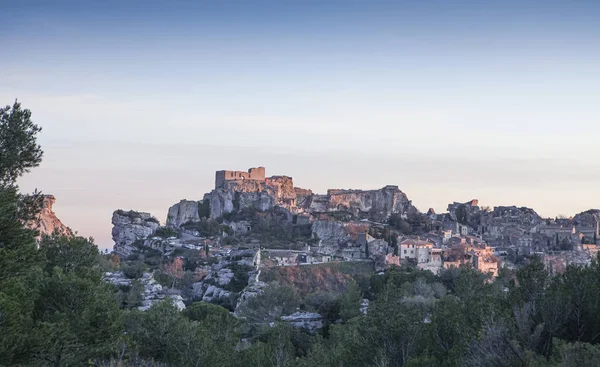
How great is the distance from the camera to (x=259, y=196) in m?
92.6

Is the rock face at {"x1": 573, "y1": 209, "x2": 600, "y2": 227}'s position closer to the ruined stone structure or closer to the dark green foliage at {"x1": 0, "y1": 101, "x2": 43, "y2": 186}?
the ruined stone structure

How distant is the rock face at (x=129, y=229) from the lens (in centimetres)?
8012

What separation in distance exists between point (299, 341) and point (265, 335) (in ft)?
6.34

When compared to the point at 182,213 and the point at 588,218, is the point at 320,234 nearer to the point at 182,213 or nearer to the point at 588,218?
the point at 182,213

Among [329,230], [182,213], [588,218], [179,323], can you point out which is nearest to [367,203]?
[329,230]

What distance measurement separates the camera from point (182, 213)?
306 ft

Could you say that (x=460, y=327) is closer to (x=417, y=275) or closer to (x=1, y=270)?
(x=1, y=270)

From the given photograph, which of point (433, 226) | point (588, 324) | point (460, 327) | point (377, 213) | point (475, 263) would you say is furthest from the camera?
point (377, 213)

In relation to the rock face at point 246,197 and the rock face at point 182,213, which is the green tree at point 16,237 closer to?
the rock face at point 246,197

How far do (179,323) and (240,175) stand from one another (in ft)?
254

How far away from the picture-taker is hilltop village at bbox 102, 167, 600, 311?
2714 inches

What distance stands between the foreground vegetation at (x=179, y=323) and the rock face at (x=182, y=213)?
60.3 metres

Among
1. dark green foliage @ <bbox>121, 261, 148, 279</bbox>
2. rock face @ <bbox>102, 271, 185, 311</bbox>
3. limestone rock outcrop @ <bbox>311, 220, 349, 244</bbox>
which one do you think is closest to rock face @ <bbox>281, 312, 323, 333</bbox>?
rock face @ <bbox>102, 271, 185, 311</bbox>

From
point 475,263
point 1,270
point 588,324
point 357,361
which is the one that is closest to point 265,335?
point 357,361
